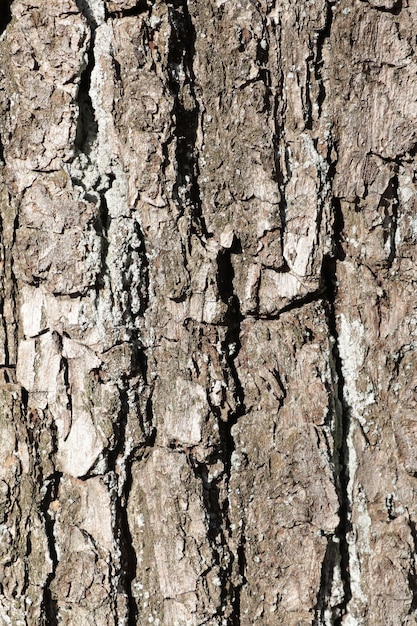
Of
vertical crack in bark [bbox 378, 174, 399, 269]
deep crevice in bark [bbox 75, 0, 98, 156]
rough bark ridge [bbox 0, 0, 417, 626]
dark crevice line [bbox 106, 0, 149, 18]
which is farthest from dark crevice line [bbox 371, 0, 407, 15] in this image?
deep crevice in bark [bbox 75, 0, 98, 156]

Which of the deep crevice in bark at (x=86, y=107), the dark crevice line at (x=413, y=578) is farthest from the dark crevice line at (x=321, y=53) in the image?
the dark crevice line at (x=413, y=578)

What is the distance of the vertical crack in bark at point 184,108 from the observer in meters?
1.37

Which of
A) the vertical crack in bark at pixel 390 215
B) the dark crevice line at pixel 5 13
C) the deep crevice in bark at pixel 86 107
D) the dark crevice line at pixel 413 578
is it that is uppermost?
the dark crevice line at pixel 5 13

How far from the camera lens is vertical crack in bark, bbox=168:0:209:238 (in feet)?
4.49

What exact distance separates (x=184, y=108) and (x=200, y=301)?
39 centimetres

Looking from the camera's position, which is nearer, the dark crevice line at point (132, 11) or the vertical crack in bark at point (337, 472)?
the dark crevice line at point (132, 11)

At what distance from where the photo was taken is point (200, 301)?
140 centimetres

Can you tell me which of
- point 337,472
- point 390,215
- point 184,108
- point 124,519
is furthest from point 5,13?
point 337,472

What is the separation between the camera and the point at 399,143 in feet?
4.63

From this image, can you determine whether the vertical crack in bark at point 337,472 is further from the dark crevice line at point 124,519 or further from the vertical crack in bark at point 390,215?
the dark crevice line at point 124,519

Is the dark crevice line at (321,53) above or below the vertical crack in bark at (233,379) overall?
above

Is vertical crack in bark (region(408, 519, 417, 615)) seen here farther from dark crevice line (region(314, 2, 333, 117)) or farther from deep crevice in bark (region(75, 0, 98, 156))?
deep crevice in bark (region(75, 0, 98, 156))

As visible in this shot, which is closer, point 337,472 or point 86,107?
point 86,107

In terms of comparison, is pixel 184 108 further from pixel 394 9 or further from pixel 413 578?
pixel 413 578
